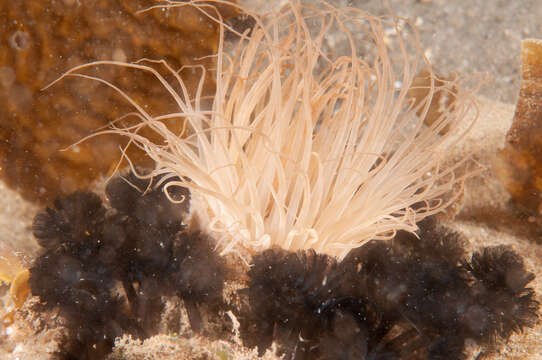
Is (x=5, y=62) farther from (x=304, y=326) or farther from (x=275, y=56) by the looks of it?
(x=304, y=326)

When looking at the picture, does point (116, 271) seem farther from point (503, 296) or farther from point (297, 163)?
point (503, 296)

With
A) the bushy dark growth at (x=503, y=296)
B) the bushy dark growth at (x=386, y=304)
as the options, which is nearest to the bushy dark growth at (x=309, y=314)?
the bushy dark growth at (x=386, y=304)

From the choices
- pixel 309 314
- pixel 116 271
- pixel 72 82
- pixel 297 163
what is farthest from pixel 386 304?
pixel 72 82

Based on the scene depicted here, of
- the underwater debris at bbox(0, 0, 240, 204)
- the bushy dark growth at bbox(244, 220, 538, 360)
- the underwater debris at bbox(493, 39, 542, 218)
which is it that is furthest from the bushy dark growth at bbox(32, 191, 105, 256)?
the underwater debris at bbox(493, 39, 542, 218)

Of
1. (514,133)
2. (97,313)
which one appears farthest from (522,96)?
(97,313)

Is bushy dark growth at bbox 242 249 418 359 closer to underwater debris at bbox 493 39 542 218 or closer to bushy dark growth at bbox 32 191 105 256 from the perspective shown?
bushy dark growth at bbox 32 191 105 256
